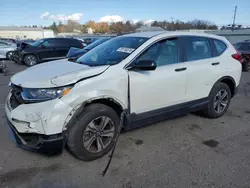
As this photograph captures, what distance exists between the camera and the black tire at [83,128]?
2711 millimetres

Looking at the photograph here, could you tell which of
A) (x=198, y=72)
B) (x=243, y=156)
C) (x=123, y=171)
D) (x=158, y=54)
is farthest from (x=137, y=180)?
(x=198, y=72)

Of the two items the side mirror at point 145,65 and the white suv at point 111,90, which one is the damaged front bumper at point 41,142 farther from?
the side mirror at point 145,65

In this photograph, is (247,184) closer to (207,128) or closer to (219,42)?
(207,128)

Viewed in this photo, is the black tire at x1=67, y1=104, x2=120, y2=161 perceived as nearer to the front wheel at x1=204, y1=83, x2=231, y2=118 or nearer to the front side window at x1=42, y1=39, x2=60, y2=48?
the front wheel at x1=204, y1=83, x2=231, y2=118

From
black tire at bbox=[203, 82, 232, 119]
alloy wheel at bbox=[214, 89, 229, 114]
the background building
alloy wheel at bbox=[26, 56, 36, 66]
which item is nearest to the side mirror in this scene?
black tire at bbox=[203, 82, 232, 119]

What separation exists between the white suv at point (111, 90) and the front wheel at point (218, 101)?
34 mm

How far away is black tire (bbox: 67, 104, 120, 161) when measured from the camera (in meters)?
2.71

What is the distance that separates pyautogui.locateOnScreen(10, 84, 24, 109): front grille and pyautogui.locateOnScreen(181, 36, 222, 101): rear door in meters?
2.66

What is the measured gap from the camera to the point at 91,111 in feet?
9.14

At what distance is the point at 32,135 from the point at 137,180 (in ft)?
4.65

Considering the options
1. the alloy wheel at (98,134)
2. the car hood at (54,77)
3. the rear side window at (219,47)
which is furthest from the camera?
the rear side window at (219,47)

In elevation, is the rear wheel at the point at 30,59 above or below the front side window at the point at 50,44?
below

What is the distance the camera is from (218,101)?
14.7 ft

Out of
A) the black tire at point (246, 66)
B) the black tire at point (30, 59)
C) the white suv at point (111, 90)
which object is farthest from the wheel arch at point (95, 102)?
the black tire at point (30, 59)
